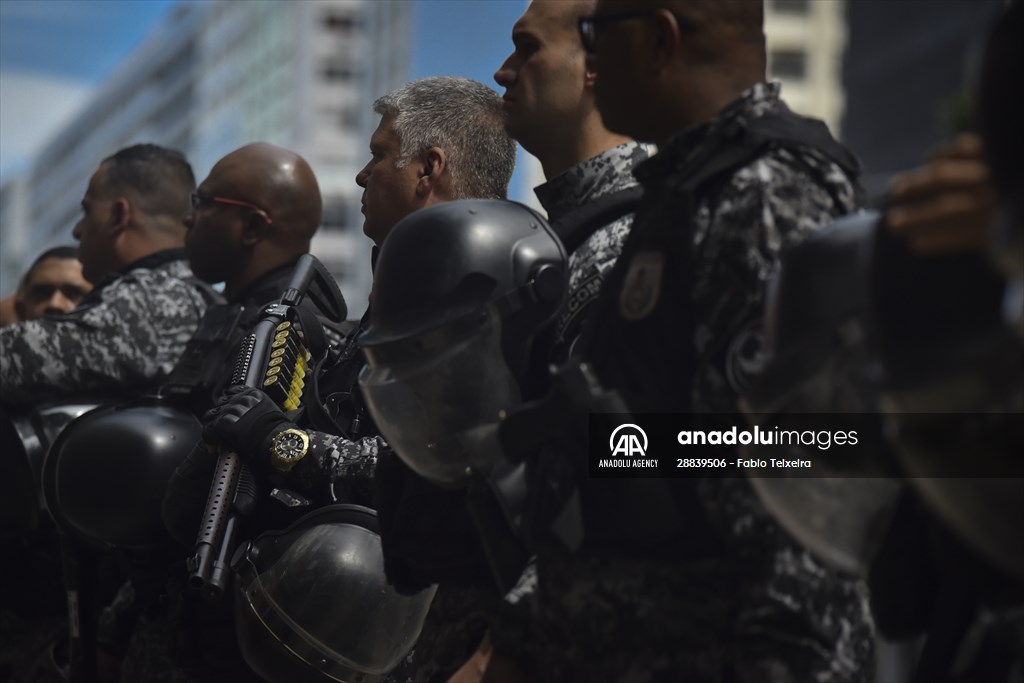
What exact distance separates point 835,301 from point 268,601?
1.98 metres

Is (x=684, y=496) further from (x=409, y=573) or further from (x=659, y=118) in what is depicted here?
(x=409, y=573)

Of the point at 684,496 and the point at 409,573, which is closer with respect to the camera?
the point at 684,496

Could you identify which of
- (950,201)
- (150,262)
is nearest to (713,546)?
(950,201)

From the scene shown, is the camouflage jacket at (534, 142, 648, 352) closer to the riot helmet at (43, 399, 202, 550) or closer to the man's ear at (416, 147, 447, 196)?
the man's ear at (416, 147, 447, 196)

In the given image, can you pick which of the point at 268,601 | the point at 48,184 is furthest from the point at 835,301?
the point at 48,184

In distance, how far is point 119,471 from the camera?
4.12 m

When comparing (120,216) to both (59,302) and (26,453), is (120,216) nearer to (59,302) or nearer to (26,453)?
(26,453)

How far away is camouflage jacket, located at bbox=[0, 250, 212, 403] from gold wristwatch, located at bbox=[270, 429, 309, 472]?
1.20 meters

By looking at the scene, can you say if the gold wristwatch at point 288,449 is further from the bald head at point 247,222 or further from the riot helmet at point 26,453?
the riot helmet at point 26,453

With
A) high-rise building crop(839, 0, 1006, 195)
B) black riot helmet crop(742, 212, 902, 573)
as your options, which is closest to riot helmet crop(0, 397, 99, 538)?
black riot helmet crop(742, 212, 902, 573)

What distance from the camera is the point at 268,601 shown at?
11.6 feet

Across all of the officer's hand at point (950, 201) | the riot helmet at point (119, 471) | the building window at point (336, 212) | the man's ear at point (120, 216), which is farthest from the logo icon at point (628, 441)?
the building window at point (336, 212)

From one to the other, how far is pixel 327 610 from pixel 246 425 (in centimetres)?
47

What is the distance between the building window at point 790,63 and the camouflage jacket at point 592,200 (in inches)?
2145
